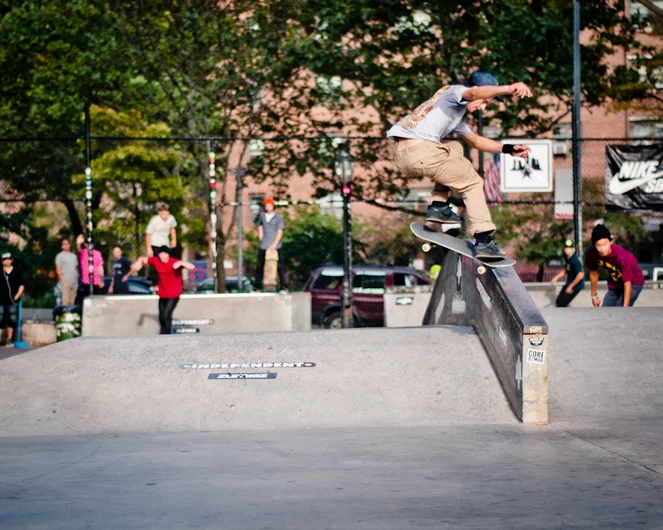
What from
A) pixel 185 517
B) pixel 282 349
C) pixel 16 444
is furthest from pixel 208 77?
pixel 185 517

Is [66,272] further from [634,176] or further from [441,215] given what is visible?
[441,215]

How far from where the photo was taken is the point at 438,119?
833 cm

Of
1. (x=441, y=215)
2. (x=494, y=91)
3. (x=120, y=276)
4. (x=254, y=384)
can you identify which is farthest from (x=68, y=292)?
(x=494, y=91)

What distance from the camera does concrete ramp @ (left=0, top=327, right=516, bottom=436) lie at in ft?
26.1

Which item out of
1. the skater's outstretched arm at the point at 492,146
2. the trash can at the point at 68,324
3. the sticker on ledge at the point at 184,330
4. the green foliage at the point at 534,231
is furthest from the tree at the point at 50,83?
the skater's outstretched arm at the point at 492,146

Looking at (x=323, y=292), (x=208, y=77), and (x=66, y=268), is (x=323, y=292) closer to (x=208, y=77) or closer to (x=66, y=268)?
(x=66, y=268)

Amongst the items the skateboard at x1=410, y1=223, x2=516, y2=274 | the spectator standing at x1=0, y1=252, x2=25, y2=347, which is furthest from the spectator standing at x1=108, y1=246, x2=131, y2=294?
the skateboard at x1=410, y1=223, x2=516, y2=274

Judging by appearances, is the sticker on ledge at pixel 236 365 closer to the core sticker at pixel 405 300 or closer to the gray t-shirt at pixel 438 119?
the gray t-shirt at pixel 438 119

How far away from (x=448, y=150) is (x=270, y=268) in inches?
359

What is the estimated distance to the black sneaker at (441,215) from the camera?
884 centimetres

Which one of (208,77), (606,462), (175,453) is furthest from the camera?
(208,77)

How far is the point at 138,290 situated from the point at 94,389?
1839 centimetres

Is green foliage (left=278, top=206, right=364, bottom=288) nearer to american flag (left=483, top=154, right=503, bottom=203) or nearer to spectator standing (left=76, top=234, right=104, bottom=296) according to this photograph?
american flag (left=483, top=154, right=503, bottom=203)

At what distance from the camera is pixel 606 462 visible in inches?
231
